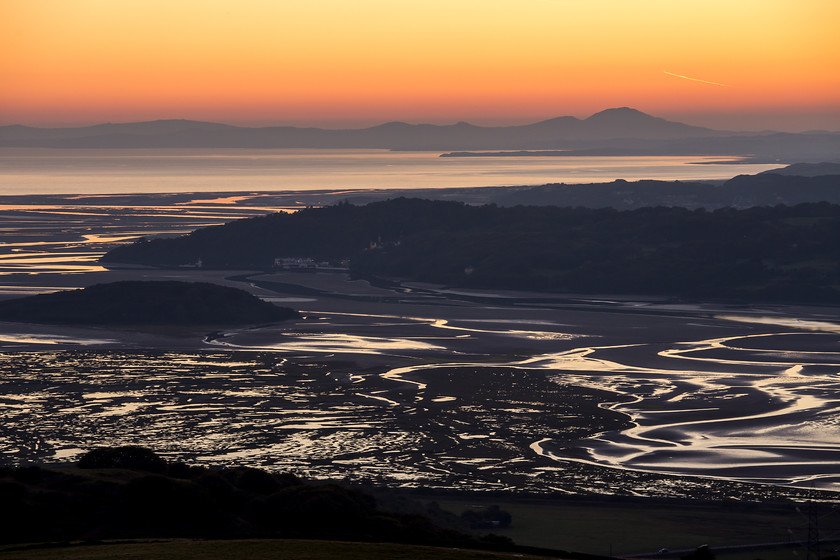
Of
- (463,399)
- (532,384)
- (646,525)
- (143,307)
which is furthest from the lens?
(143,307)

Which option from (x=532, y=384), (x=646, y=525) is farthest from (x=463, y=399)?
(x=646, y=525)

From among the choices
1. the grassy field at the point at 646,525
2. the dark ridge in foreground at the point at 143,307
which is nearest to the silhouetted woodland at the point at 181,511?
the grassy field at the point at 646,525

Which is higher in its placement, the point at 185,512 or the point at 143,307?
the point at 185,512

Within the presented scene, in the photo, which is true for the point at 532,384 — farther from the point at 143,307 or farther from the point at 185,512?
the point at 143,307

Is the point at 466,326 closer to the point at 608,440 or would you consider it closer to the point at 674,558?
the point at 608,440

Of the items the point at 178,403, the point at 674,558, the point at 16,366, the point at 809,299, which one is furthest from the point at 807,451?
the point at 809,299

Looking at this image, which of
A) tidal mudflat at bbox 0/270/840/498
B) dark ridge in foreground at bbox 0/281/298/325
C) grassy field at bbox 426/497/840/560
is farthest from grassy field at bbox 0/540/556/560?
dark ridge in foreground at bbox 0/281/298/325
